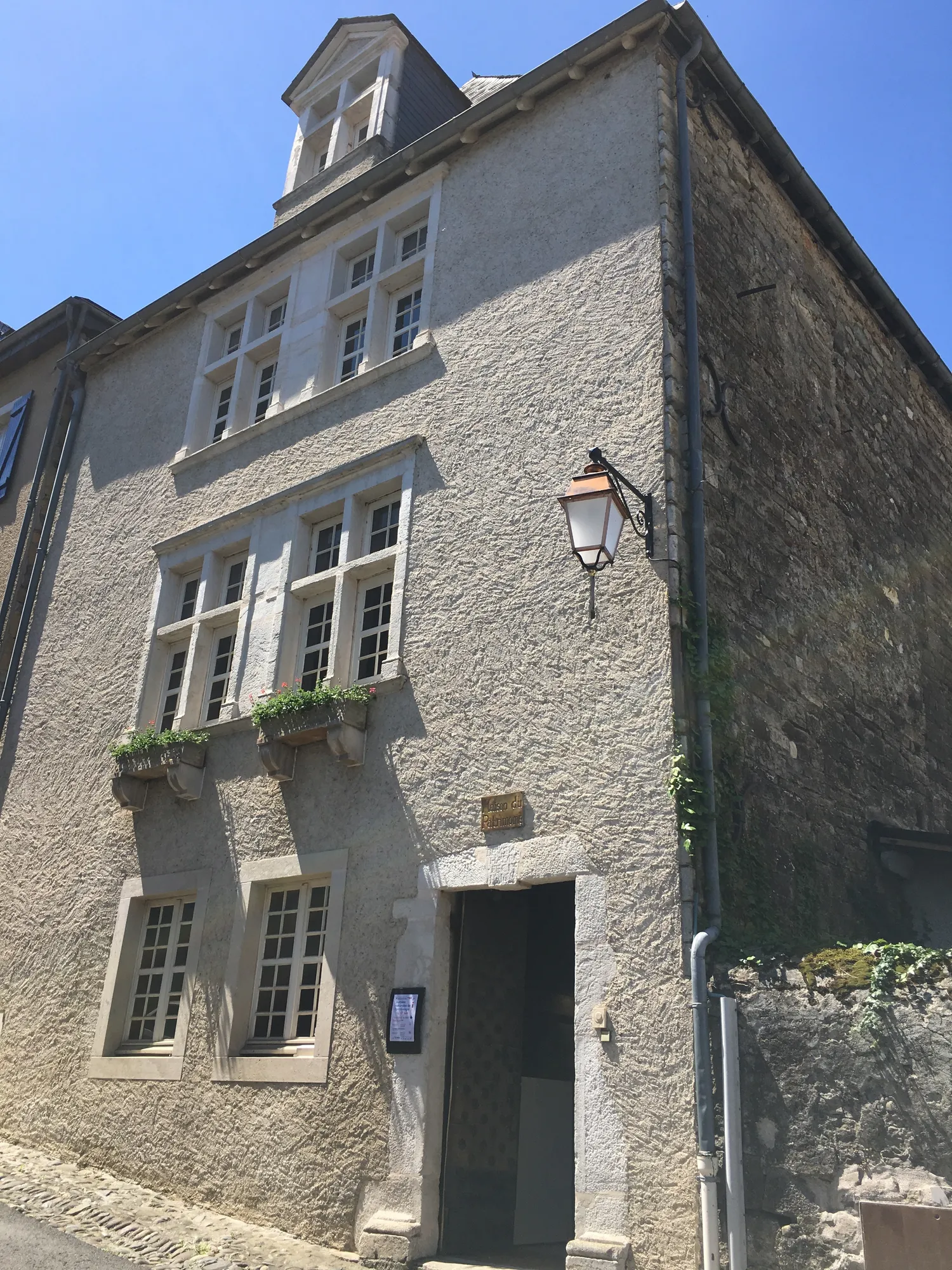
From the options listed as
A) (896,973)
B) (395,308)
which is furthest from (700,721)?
(395,308)

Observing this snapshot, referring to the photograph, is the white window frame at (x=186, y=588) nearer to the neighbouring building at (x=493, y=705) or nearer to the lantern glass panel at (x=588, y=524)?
the neighbouring building at (x=493, y=705)

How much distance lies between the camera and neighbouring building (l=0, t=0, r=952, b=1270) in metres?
6.36

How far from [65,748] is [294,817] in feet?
10.7

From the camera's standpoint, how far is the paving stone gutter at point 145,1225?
6.26 m

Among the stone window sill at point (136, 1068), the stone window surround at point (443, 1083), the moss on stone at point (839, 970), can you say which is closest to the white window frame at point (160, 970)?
the stone window sill at point (136, 1068)

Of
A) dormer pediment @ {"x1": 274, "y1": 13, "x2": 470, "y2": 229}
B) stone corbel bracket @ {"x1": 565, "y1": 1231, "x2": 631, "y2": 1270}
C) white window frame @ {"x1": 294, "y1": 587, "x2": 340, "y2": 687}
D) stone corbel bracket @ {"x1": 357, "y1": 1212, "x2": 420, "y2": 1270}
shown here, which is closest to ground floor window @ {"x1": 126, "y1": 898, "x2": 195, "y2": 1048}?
white window frame @ {"x1": 294, "y1": 587, "x2": 340, "y2": 687}

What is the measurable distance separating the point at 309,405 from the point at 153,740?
10.4 feet

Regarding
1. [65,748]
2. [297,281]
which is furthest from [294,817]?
[297,281]

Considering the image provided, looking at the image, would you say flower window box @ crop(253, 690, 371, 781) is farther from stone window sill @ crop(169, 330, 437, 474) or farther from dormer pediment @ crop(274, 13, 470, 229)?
dormer pediment @ crop(274, 13, 470, 229)

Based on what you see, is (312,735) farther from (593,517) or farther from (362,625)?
(593,517)

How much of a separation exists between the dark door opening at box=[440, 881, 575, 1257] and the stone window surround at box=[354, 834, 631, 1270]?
0.58ft

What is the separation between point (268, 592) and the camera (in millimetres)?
9102

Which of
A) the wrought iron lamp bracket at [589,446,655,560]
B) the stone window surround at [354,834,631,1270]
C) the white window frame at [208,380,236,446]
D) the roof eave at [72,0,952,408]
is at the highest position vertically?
the roof eave at [72,0,952,408]

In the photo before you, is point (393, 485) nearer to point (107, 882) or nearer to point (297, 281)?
point (297, 281)
